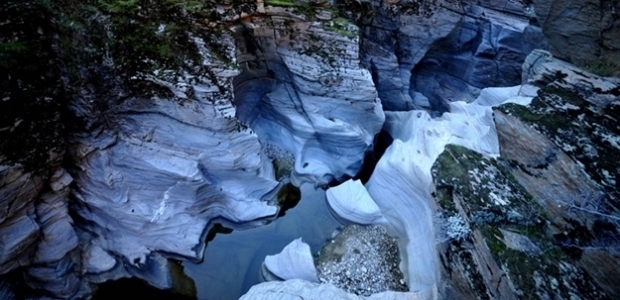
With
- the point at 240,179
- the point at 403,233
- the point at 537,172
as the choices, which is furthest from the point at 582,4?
the point at 240,179

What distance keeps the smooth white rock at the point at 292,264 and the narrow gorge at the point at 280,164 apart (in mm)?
40

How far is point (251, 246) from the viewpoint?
28.1 ft

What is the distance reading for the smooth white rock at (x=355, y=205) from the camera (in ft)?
28.7

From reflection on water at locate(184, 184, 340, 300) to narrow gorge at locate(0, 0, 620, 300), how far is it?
42mm

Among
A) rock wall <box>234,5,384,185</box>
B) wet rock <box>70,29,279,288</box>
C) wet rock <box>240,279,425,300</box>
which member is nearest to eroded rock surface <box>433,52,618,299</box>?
wet rock <box>240,279,425,300</box>

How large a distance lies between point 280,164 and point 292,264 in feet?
10.6

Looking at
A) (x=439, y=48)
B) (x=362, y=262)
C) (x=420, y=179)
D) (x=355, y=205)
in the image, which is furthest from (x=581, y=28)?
(x=362, y=262)

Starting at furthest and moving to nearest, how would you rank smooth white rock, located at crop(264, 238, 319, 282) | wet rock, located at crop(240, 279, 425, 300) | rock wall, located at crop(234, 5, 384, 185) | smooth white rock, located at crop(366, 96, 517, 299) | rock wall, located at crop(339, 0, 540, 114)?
rock wall, located at crop(339, 0, 540, 114)
rock wall, located at crop(234, 5, 384, 185)
smooth white rock, located at crop(264, 238, 319, 282)
smooth white rock, located at crop(366, 96, 517, 299)
wet rock, located at crop(240, 279, 425, 300)

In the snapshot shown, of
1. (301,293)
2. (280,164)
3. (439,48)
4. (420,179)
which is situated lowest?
(301,293)

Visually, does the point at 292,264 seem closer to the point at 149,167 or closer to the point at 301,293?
the point at 301,293

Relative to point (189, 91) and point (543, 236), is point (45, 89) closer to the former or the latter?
point (189, 91)

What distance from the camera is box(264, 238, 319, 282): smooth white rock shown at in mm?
7641

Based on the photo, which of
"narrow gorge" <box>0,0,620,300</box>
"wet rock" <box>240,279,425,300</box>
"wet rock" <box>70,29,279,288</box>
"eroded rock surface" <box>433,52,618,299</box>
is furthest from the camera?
"wet rock" <box>70,29,279,288</box>

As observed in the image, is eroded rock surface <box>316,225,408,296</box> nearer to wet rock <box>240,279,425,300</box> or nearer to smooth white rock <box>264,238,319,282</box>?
smooth white rock <box>264,238,319,282</box>
